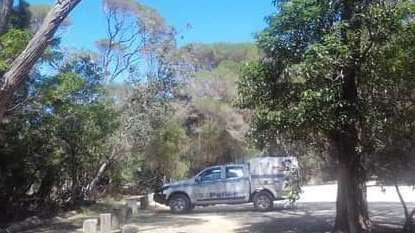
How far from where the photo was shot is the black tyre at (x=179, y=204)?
21797 millimetres

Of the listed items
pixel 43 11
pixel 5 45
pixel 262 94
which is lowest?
pixel 262 94

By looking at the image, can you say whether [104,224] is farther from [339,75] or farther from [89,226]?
[339,75]

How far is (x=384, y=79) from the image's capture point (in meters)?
10.5

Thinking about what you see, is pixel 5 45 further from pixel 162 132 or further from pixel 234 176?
pixel 162 132

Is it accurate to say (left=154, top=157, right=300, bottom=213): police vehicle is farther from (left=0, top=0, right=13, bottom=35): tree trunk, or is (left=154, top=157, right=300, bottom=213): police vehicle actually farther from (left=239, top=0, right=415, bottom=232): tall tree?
(left=0, top=0, right=13, bottom=35): tree trunk

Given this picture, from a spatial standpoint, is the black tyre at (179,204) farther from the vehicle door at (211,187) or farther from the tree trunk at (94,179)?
the tree trunk at (94,179)

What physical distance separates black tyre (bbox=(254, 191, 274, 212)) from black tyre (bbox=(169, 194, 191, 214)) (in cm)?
270

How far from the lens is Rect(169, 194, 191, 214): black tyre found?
21.8 meters

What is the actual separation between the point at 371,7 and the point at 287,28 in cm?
171

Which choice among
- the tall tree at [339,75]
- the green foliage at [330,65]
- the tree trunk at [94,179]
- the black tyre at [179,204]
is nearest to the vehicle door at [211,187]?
the black tyre at [179,204]

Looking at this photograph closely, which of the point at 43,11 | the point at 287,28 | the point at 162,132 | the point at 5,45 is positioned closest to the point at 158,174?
the point at 162,132

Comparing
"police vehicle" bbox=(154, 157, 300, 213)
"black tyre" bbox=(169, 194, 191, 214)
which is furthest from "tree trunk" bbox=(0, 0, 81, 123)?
"black tyre" bbox=(169, 194, 191, 214)

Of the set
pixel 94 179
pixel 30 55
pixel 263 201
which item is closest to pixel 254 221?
pixel 263 201

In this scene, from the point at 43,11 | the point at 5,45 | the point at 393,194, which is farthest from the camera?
the point at 393,194
